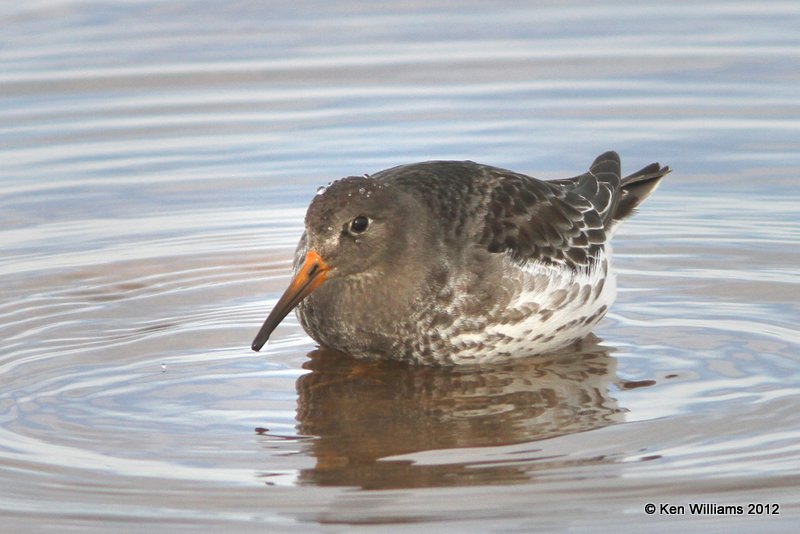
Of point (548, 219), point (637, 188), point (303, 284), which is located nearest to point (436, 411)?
point (303, 284)

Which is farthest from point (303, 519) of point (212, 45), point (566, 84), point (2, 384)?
point (212, 45)

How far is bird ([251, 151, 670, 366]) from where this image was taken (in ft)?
28.1

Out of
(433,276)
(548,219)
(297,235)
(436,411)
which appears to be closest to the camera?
(436,411)

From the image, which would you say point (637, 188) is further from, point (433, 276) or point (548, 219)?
point (433, 276)

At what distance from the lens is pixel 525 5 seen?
1689 centimetres

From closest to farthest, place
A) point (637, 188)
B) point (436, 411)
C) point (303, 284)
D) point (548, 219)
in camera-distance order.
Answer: point (436, 411)
point (303, 284)
point (548, 219)
point (637, 188)

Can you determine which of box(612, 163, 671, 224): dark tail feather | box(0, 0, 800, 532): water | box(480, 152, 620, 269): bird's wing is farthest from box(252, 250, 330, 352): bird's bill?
box(612, 163, 671, 224): dark tail feather

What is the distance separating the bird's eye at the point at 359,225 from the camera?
28.0ft

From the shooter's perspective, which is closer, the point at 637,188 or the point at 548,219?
the point at 548,219

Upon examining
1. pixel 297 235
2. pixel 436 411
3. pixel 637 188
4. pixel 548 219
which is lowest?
pixel 436 411

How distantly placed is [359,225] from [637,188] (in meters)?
3.06

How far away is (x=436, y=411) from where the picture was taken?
831 cm

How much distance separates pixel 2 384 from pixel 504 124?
6388 millimetres

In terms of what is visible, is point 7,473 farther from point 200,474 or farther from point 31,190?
point 31,190
